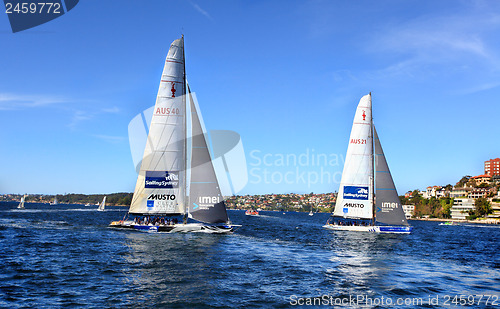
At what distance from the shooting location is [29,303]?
15.6 metres

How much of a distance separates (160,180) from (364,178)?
3112cm

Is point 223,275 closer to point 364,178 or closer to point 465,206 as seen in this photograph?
point 364,178

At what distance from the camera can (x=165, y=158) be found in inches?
1671

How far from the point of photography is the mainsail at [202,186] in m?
40.3

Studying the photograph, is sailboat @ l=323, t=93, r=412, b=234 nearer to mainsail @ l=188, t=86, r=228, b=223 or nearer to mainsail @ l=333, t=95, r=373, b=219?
mainsail @ l=333, t=95, r=373, b=219

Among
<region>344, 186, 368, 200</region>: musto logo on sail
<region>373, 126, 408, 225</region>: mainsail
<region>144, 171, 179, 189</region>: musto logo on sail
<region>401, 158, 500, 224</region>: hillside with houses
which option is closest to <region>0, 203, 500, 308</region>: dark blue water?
<region>144, 171, 179, 189</region>: musto logo on sail

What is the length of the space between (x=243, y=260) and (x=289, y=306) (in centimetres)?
1153

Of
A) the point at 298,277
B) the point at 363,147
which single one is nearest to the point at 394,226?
the point at 363,147

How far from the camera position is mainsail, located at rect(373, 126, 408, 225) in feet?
174

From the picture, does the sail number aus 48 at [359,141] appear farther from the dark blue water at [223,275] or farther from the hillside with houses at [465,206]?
the hillside with houses at [465,206]

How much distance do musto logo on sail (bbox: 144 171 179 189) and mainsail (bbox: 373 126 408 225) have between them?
30.1 meters

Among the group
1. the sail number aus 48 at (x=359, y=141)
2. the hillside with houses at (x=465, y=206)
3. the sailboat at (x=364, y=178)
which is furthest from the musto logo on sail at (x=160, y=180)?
the hillside with houses at (x=465, y=206)

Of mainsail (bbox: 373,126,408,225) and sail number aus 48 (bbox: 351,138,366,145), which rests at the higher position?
sail number aus 48 (bbox: 351,138,366,145)

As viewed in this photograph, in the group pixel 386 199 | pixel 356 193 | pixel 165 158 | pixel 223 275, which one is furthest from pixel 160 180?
pixel 386 199
